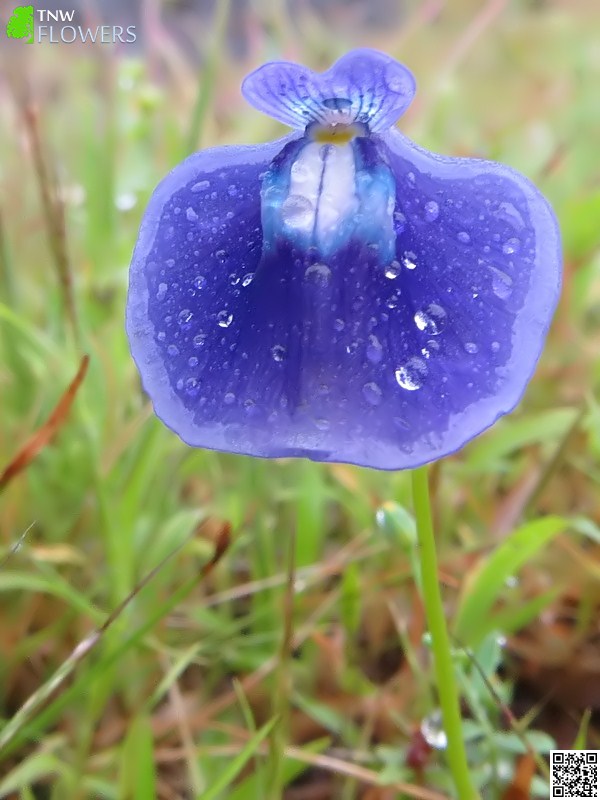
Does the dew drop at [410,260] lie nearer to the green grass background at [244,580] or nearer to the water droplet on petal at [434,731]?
the green grass background at [244,580]

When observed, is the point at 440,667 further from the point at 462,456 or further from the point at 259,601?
the point at 462,456

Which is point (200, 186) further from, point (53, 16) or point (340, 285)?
point (53, 16)

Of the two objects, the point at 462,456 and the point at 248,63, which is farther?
the point at 248,63

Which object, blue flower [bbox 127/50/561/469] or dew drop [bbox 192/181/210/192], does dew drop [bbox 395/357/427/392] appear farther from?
dew drop [bbox 192/181/210/192]

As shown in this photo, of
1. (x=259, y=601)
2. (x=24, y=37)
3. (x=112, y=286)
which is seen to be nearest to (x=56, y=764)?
(x=259, y=601)

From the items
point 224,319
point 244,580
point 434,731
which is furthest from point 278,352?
point 244,580

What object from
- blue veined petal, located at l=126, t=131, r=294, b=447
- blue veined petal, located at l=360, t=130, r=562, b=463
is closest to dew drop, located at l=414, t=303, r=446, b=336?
blue veined petal, located at l=360, t=130, r=562, b=463
